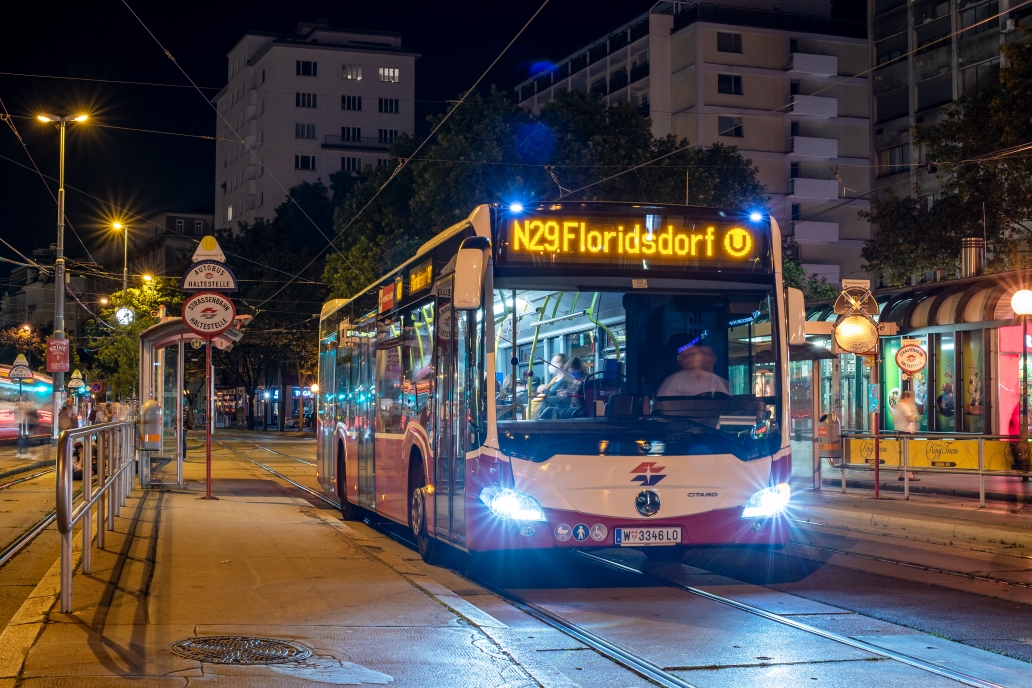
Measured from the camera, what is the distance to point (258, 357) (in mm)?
72312

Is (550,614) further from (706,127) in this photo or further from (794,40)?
(794,40)

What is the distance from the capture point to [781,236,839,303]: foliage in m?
59.8

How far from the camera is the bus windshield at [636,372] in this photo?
973 cm

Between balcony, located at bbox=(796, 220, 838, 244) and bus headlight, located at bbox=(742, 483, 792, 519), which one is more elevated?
balcony, located at bbox=(796, 220, 838, 244)

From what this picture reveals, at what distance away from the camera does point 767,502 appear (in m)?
9.87

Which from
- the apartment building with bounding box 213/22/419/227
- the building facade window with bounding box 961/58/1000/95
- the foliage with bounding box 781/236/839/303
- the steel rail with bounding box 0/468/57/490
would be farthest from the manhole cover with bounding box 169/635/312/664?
the apartment building with bounding box 213/22/419/227

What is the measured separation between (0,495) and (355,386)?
934cm

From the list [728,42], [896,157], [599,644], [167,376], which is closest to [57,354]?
[167,376]

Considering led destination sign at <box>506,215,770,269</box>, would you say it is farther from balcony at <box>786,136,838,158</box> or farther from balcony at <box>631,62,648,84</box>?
balcony at <box>631,62,648,84</box>

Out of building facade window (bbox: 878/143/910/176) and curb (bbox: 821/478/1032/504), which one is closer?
curb (bbox: 821/478/1032/504)

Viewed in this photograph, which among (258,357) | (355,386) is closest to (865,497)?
(355,386)

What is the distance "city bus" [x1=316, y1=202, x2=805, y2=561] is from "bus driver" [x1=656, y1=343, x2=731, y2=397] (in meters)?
0.01

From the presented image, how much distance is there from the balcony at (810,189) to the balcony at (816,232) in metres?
1.54

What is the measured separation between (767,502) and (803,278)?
186 feet
